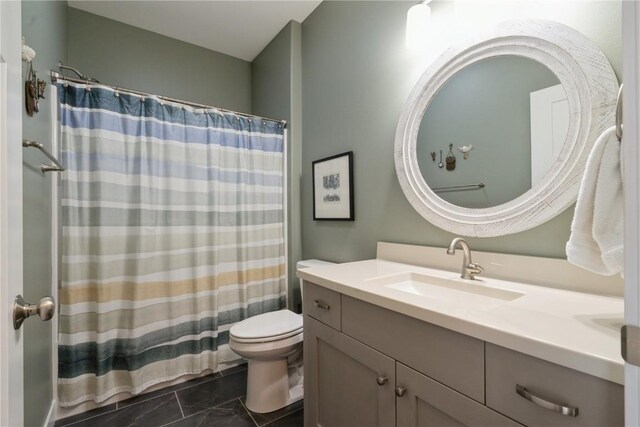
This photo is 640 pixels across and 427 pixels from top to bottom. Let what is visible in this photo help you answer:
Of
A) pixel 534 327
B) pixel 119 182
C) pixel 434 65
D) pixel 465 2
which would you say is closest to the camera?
pixel 534 327

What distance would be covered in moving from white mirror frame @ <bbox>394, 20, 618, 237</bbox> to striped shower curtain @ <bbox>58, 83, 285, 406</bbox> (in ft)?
4.56

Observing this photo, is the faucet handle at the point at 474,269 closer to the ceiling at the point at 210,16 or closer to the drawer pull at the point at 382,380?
the drawer pull at the point at 382,380

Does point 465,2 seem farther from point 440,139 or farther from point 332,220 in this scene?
point 332,220

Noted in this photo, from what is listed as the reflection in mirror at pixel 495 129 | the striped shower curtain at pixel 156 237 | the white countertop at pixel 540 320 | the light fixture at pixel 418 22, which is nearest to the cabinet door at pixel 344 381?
the white countertop at pixel 540 320

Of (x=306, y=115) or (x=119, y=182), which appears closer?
(x=119, y=182)

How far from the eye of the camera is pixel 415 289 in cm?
127

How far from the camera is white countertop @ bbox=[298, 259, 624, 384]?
545 millimetres

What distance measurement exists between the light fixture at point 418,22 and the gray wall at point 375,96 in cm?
6

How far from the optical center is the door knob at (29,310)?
0.59 m

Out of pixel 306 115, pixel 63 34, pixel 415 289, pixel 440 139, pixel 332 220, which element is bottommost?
pixel 415 289

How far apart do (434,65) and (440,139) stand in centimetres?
35

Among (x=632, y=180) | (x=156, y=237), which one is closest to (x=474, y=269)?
(x=632, y=180)

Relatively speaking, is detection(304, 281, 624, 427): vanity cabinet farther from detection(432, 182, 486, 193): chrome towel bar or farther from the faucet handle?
detection(432, 182, 486, 193): chrome towel bar

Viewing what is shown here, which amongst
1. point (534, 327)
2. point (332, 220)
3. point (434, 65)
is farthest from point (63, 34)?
point (534, 327)
